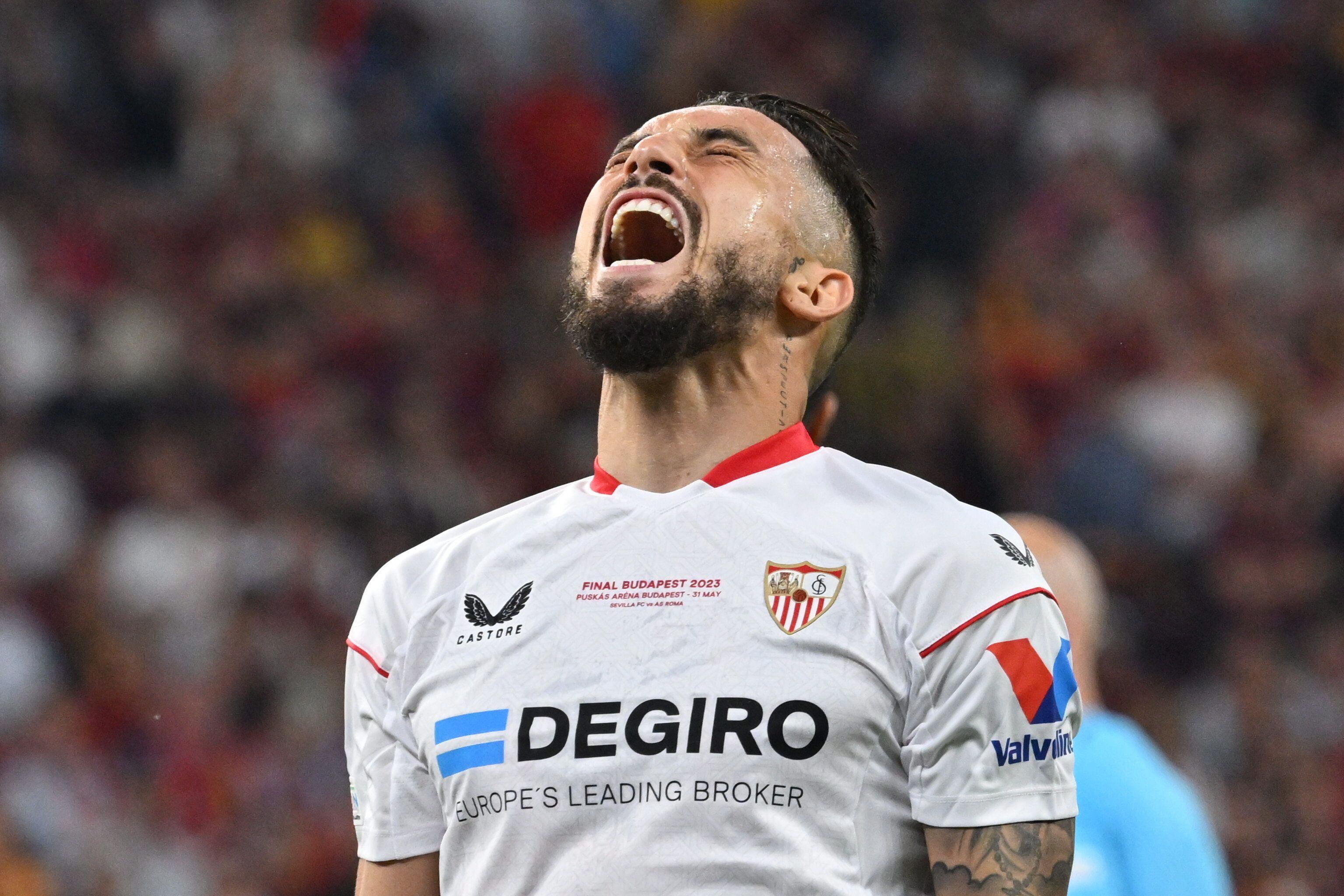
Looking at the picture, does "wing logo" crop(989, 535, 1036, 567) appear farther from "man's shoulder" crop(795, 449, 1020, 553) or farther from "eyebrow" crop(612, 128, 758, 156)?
"eyebrow" crop(612, 128, 758, 156)

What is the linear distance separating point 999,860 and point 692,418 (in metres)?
0.76

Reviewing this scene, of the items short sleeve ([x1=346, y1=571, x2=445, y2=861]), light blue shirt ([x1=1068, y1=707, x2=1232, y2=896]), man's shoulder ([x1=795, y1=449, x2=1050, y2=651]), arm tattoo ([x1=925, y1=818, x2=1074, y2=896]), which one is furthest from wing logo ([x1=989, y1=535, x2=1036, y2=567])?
light blue shirt ([x1=1068, y1=707, x2=1232, y2=896])

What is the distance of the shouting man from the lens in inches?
78.1

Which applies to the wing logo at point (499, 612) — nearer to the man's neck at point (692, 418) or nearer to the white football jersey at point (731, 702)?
the white football jersey at point (731, 702)

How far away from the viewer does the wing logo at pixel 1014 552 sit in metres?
2.12

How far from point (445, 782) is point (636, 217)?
35.4 inches

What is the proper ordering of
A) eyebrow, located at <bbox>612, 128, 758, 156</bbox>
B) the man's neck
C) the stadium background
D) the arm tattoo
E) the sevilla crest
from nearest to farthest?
1. the arm tattoo
2. the sevilla crest
3. the man's neck
4. eyebrow, located at <bbox>612, 128, 758, 156</bbox>
5. the stadium background

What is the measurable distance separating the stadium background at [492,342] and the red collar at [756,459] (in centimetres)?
425

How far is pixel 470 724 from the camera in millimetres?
2121

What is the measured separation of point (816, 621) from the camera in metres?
2.06

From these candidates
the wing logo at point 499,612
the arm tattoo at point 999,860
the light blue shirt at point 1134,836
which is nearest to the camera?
the arm tattoo at point 999,860

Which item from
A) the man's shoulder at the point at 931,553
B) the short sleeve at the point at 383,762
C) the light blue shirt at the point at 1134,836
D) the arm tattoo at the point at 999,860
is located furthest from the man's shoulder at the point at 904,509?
the light blue shirt at the point at 1134,836

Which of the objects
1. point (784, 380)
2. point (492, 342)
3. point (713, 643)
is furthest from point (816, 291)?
point (492, 342)

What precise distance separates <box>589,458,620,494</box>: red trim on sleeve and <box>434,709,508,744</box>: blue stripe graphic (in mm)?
390
